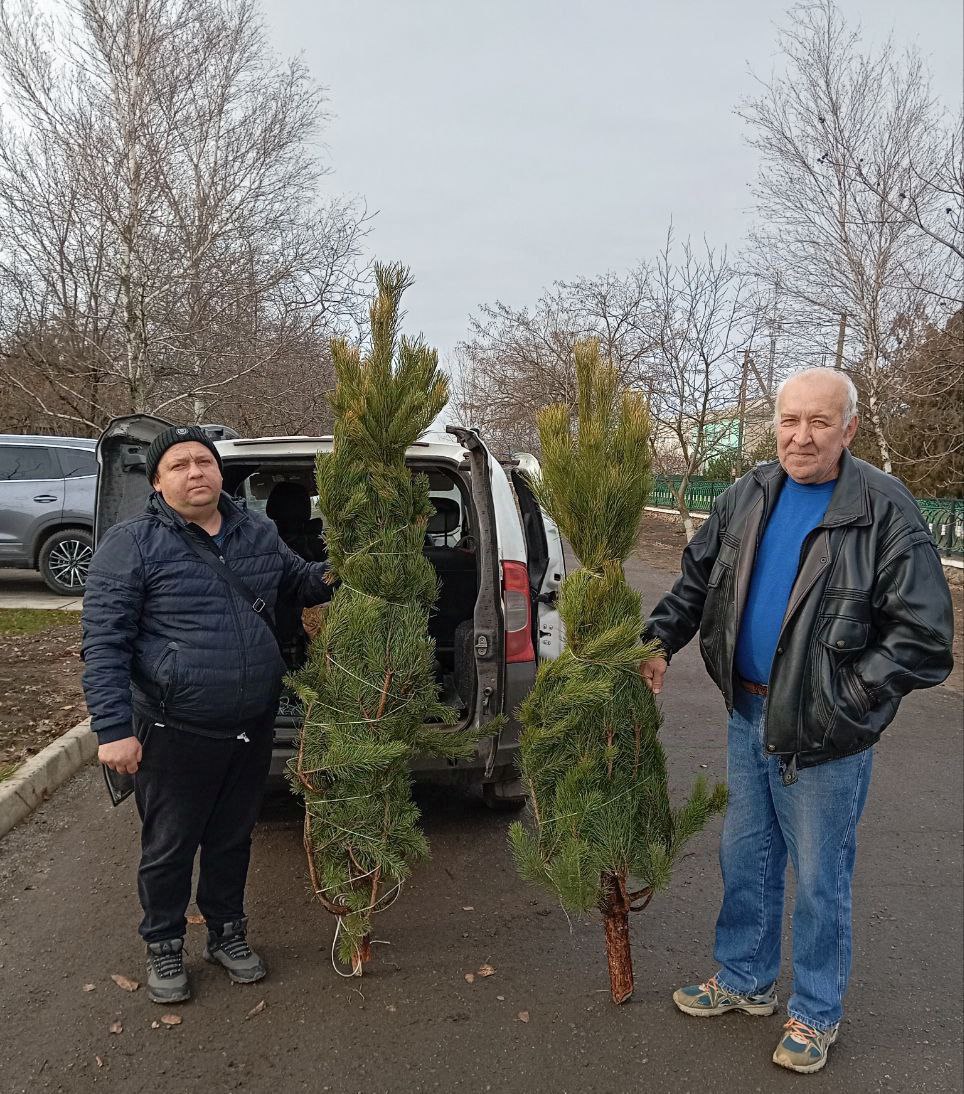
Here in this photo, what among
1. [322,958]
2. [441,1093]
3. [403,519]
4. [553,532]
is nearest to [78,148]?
A: [553,532]

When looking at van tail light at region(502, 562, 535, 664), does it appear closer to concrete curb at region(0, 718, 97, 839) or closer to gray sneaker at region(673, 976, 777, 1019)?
gray sneaker at region(673, 976, 777, 1019)

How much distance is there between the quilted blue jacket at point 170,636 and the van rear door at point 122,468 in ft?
3.12

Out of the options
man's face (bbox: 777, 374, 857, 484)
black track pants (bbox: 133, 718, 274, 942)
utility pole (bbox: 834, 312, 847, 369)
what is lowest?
black track pants (bbox: 133, 718, 274, 942)

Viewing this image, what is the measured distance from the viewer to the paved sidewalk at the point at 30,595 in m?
9.61

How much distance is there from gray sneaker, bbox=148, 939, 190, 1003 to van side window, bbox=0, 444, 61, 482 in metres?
8.97

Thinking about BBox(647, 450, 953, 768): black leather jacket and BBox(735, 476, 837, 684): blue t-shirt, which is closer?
BBox(647, 450, 953, 768): black leather jacket

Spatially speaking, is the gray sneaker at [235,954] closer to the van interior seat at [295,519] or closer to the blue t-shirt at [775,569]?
the blue t-shirt at [775,569]

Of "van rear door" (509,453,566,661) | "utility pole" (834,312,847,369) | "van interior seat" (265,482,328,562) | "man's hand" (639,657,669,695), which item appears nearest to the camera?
"man's hand" (639,657,669,695)

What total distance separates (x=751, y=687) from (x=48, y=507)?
9.92 meters

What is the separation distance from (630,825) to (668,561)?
49.8 ft

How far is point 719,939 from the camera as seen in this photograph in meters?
2.90

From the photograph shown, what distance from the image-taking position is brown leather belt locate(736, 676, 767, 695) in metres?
2.65

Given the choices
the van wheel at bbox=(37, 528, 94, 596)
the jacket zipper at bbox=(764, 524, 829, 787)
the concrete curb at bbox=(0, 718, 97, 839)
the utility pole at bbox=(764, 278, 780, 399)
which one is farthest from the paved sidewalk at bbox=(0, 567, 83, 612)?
the utility pole at bbox=(764, 278, 780, 399)

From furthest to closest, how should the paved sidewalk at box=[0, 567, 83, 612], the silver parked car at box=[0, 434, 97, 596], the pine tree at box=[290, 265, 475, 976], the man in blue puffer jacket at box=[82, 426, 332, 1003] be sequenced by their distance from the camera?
1. the silver parked car at box=[0, 434, 97, 596]
2. the paved sidewalk at box=[0, 567, 83, 612]
3. the pine tree at box=[290, 265, 475, 976]
4. the man in blue puffer jacket at box=[82, 426, 332, 1003]
